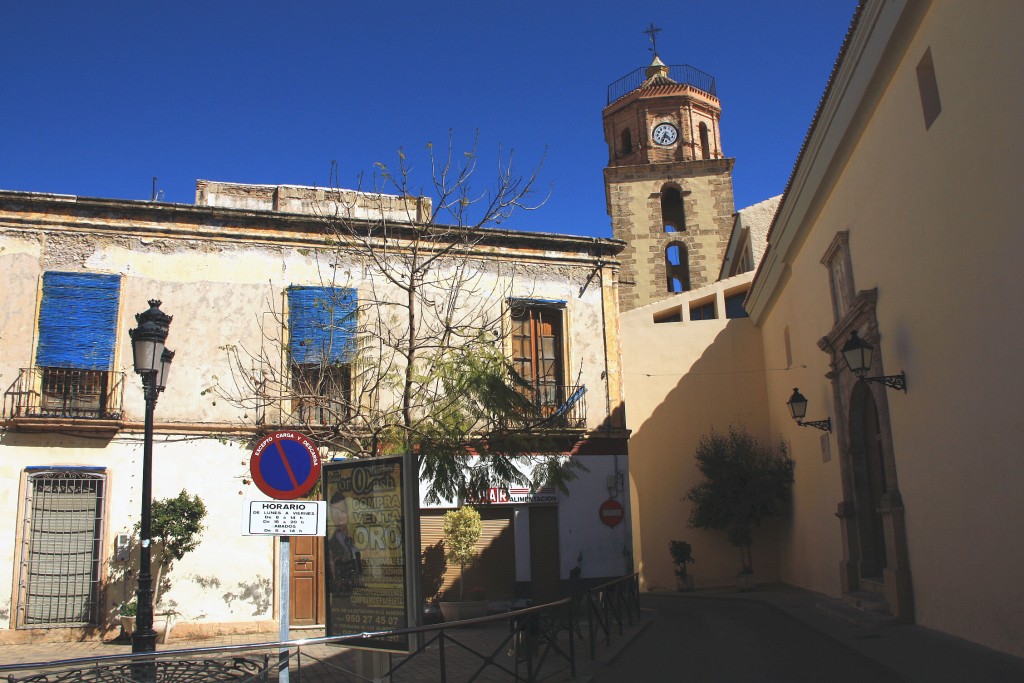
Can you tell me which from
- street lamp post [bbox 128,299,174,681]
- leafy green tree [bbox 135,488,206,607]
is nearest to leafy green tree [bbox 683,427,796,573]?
leafy green tree [bbox 135,488,206,607]

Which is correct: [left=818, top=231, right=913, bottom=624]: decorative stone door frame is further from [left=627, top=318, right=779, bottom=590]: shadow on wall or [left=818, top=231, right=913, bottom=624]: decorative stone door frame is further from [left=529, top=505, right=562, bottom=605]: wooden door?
Result: [left=627, top=318, right=779, bottom=590]: shadow on wall

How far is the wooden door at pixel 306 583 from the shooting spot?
14.4 m

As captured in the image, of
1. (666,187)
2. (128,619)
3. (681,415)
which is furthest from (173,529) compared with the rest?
(666,187)

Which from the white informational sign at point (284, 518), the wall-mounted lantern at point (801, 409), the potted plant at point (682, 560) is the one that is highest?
the wall-mounted lantern at point (801, 409)

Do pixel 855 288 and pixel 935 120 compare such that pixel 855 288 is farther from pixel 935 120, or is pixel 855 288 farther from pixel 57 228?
pixel 57 228

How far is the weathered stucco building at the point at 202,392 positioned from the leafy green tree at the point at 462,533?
0.75m

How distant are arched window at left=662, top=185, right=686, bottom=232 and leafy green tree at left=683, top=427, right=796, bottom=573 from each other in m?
14.7

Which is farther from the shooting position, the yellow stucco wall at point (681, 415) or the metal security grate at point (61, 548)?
the yellow stucco wall at point (681, 415)

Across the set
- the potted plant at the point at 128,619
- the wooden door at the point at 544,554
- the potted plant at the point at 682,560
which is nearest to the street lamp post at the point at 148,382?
the potted plant at the point at 128,619

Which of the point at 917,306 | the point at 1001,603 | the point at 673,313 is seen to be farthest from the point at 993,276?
the point at 673,313

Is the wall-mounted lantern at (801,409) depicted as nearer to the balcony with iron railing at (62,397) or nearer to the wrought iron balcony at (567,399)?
the wrought iron balcony at (567,399)

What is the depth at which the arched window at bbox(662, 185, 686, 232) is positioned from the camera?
35.0 m

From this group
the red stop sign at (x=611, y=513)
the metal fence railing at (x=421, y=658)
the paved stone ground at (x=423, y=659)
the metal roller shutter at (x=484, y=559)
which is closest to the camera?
the metal fence railing at (x=421, y=658)

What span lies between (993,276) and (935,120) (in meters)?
2.38
